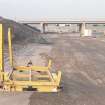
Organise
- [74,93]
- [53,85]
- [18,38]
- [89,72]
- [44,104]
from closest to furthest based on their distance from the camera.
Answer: [44,104] < [53,85] < [74,93] < [89,72] < [18,38]

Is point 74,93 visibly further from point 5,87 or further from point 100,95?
point 5,87

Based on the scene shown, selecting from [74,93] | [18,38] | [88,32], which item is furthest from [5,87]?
[88,32]

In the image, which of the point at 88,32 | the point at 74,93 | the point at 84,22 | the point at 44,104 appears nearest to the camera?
the point at 44,104

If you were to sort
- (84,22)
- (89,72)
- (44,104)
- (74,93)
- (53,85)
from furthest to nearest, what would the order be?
(84,22), (89,72), (74,93), (53,85), (44,104)

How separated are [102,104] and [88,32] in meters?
110

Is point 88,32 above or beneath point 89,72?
above

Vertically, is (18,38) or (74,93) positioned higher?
(18,38)

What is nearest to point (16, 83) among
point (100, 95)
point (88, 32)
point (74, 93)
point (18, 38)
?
point (74, 93)

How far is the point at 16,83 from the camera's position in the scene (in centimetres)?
1469

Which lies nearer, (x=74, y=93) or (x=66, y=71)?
(x=74, y=93)

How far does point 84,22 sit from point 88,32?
112ft

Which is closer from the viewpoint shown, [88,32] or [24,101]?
[24,101]

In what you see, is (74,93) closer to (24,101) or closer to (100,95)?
(100,95)

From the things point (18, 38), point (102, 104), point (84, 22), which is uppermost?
point (84, 22)
